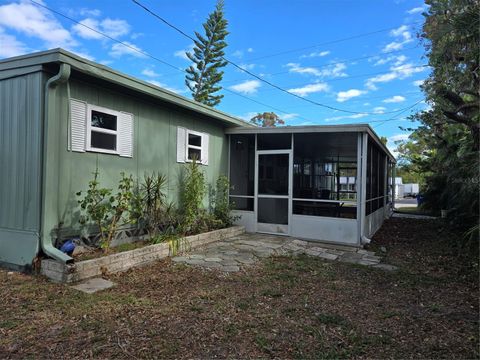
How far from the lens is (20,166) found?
5328 mm

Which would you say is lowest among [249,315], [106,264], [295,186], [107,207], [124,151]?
[249,315]

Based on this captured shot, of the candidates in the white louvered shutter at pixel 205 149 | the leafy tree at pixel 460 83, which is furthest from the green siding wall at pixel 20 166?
the leafy tree at pixel 460 83

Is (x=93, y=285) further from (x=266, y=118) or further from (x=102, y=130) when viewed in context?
(x=266, y=118)

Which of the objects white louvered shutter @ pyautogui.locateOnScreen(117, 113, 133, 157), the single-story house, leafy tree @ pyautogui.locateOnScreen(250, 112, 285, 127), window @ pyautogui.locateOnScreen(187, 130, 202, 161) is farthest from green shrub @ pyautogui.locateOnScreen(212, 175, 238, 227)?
leafy tree @ pyautogui.locateOnScreen(250, 112, 285, 127)

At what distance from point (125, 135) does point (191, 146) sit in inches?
83.9

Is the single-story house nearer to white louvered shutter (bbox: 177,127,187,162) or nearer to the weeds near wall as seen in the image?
white louvered shutter (bbox: 177,127,187,162)

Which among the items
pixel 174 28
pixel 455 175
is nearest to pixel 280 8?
pixel 174 28

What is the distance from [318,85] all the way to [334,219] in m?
12.9

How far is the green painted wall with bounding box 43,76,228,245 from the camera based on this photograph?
522cm

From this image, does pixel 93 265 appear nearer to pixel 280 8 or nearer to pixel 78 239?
pixel 78 239

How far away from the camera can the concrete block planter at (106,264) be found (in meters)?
4.78

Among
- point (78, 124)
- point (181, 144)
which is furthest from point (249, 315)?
point (181, 144)

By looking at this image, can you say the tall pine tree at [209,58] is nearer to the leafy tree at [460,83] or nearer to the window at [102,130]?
the leafy tree at [460,83]

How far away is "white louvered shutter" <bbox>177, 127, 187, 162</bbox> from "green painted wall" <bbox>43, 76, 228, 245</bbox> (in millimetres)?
128
